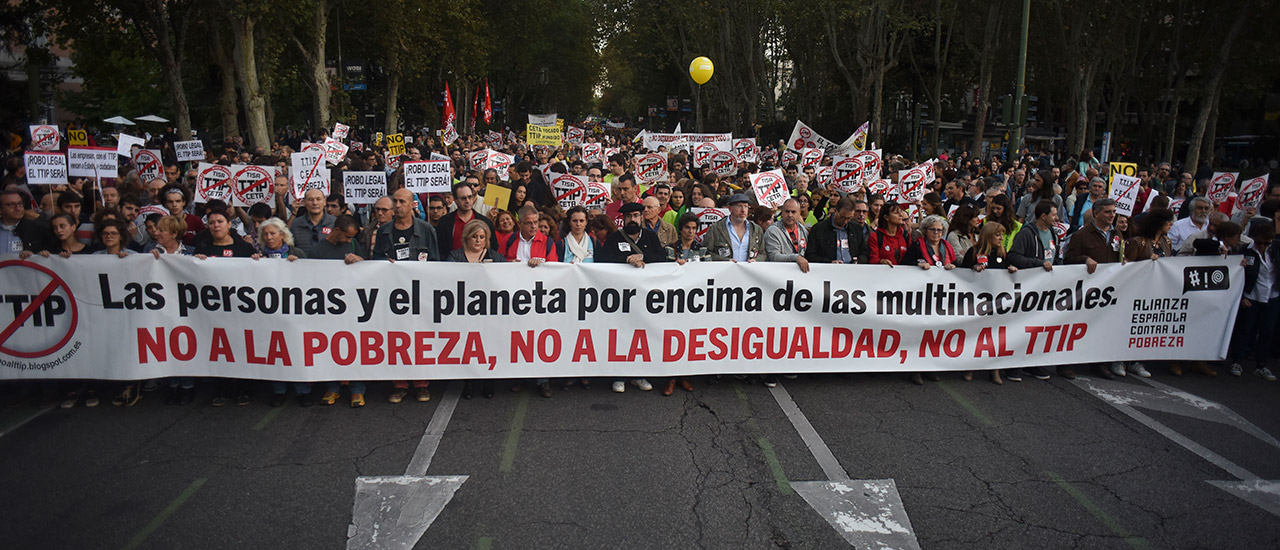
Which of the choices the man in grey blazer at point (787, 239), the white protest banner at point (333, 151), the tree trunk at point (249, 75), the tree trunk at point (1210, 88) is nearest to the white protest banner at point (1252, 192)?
the man in grey blazer at point (787, 239)

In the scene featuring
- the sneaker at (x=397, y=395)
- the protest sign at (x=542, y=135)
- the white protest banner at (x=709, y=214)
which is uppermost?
the protest sign at (x=542, y=135)

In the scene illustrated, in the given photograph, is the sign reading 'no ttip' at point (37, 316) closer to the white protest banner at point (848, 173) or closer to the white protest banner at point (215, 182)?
the white protest banner at point (215, 182)

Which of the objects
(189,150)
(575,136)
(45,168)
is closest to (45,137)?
(189,150)

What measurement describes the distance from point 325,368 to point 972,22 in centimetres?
3197

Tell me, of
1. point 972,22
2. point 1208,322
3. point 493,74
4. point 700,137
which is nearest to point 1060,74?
point 972,22

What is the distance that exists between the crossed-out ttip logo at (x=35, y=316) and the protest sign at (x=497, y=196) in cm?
434

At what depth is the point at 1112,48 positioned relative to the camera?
30.8 metres

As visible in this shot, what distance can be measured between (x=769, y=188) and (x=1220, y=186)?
6.78 metres

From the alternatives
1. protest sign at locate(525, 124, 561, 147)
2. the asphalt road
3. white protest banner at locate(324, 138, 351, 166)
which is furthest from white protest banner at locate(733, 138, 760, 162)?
the asphalt road

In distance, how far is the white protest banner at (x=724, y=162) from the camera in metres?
17.3

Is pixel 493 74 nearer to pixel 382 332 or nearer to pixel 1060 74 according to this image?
pixel 1060 74

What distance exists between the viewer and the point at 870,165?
14.0 meters

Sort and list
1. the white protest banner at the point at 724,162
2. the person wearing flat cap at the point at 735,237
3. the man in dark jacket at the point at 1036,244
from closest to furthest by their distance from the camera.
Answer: the man in dark jacket at the point at 1036,244 < the person wearing flat cap at the point at 735,237 < the white protest banner at the point at 724,162

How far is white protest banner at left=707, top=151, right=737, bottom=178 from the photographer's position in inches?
681
